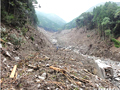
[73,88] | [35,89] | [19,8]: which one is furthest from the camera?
[19,8]

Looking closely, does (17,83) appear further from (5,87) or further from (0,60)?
(0,60)

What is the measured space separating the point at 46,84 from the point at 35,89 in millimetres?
511

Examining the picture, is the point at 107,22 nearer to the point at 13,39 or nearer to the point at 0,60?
the point at 13,39

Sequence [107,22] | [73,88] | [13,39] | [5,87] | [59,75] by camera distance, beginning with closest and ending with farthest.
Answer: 1. [5,87]
2. [73,88]
3. [59,75]
4. [13,39]
5. [107,22]

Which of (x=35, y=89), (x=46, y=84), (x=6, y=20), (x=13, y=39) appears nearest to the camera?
(x=35, y=89)

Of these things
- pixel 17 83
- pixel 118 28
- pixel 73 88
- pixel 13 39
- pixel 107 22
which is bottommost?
pixel 73 88

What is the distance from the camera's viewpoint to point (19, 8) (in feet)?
28.8

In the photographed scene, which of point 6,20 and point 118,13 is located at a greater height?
point 118,13

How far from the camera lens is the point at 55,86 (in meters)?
3.30

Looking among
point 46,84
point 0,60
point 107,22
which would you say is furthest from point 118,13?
point 0,60

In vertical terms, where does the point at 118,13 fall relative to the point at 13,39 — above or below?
above

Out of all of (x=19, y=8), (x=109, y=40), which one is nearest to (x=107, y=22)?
(x=109, y=40)

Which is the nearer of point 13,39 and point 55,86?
point 55,86

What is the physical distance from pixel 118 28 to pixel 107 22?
2266mm
